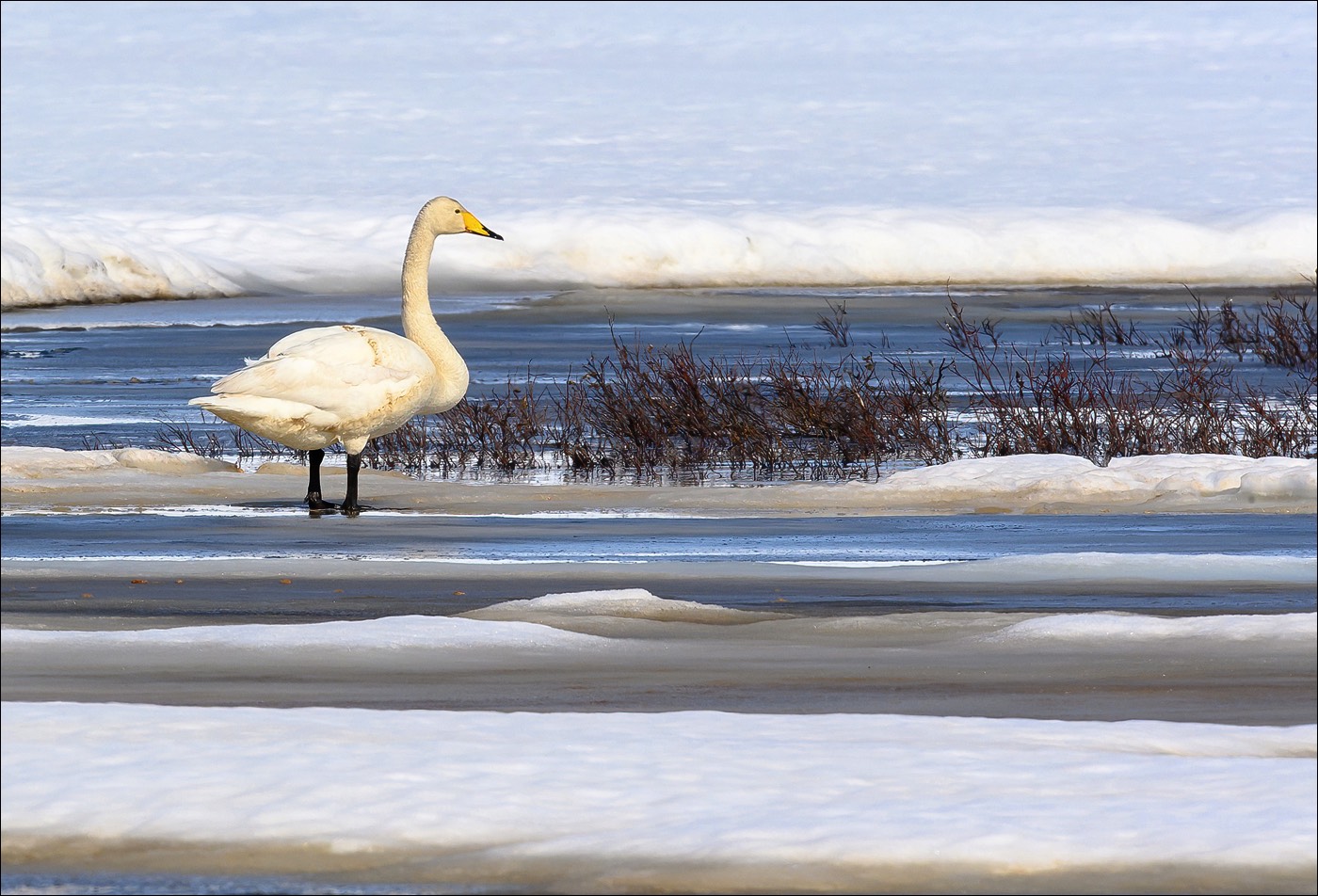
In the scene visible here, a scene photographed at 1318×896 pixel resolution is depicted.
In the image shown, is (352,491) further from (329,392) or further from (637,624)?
(637,624)

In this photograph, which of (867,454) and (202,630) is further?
(867,454)

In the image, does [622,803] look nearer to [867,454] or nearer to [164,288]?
[867,454]

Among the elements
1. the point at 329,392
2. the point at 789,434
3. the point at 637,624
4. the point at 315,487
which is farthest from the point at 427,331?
the point at 637,624

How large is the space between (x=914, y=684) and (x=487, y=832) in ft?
6.79

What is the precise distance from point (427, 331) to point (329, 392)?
5.25 feet

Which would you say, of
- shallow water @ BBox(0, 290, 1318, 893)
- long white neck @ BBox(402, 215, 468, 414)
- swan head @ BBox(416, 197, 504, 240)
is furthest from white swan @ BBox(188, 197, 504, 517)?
swan head @ BBox(416, 197, 504, 240)

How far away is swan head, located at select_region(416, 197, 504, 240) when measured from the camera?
13.9m

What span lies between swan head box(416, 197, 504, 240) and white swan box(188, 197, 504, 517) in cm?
219

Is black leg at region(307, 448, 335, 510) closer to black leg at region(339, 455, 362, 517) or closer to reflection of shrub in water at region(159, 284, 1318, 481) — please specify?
black leg at region(339, 455, 362, 517)

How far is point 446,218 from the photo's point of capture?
13953mm

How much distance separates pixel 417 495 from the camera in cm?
1223

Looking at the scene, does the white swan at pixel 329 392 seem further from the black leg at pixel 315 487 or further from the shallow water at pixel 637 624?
the shallow water at pixel 637 624

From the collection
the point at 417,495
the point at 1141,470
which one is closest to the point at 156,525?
the point at 417,495

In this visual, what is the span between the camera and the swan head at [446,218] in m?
13.9
